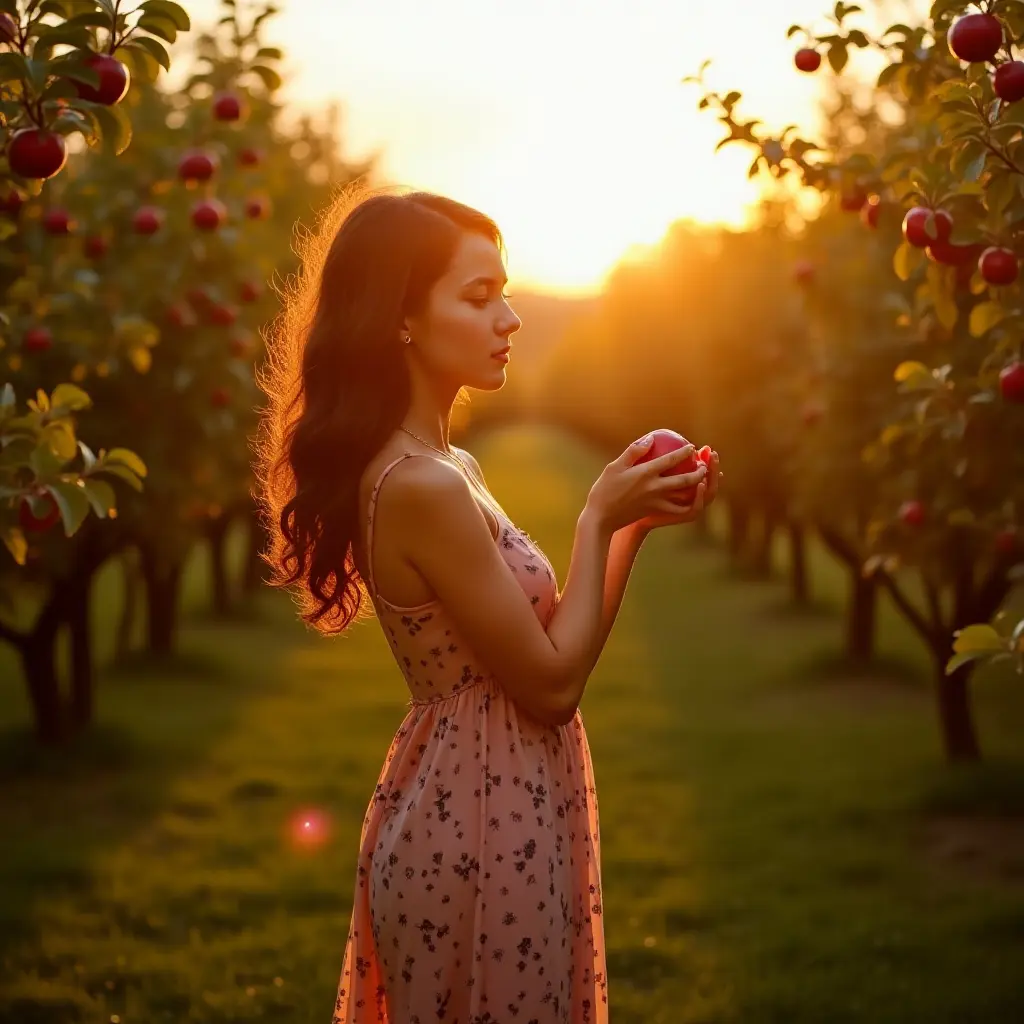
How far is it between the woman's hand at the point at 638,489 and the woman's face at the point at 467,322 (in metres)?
0.31

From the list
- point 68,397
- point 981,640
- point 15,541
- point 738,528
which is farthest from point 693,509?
point 738,528

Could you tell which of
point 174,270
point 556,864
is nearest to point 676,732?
point 174,270

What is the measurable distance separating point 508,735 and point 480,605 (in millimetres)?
341

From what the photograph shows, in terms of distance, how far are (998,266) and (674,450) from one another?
1.31 metres

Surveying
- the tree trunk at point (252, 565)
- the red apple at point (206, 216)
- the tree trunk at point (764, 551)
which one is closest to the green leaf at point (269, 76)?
the red apple at point (206, 216)

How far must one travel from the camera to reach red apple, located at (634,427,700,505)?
2.98m

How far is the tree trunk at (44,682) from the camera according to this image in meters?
10.5

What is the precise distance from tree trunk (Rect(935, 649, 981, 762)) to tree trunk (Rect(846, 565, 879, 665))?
4797mm

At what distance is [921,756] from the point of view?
1057cm

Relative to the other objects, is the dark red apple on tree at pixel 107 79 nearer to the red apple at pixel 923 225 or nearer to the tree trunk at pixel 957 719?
the red apple at pixel 923 225

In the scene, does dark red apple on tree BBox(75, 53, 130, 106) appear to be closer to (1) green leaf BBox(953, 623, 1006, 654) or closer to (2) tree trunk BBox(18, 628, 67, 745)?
(1) green leaf BBox(953, 623, 1006, 654)

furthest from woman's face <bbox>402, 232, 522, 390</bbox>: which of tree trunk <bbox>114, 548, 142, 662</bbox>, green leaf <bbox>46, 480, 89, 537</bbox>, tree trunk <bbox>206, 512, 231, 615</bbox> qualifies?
tree trunk <bbox>206, 512, 231, 615</bbox>

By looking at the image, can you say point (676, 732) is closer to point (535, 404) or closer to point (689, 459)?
point (689, 459)

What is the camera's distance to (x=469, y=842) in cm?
285
